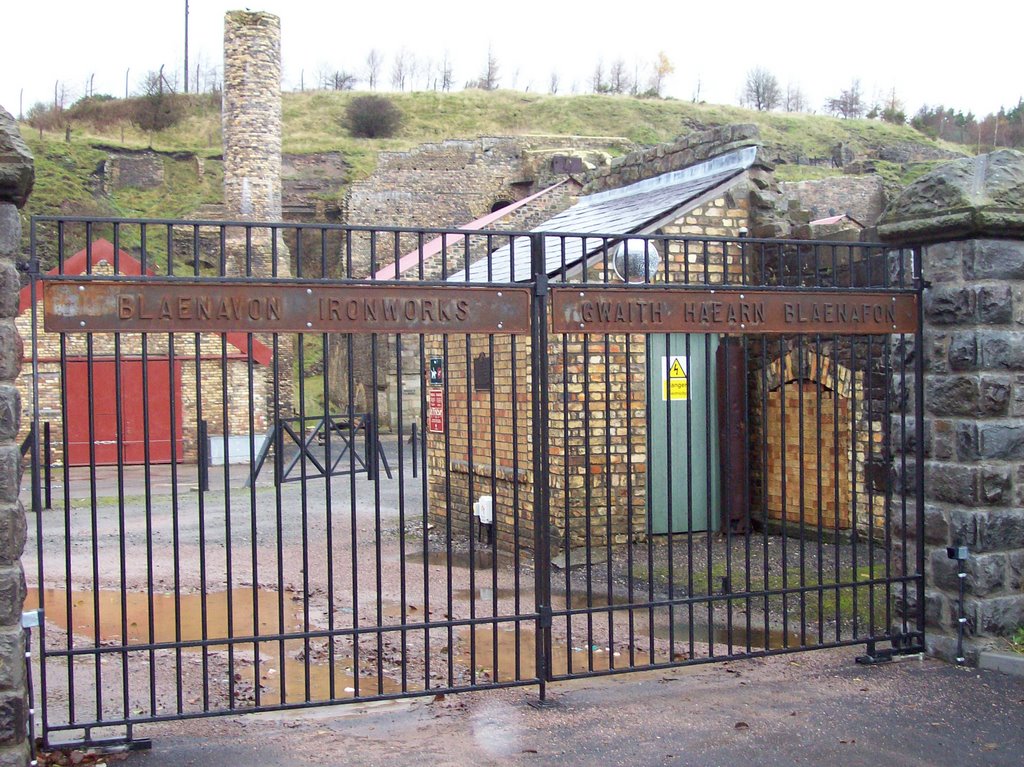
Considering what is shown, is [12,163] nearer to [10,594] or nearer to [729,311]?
[10,594]

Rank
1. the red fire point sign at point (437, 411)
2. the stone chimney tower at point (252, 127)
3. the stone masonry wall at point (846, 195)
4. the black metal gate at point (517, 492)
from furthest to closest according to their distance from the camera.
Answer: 1. the stone masonry wall at point (846, 195)
2. the stone chimney tower at point (252, 127)
3. the red fire point sign at point (437, 411)
4. the black metal gate at point (517, 492)

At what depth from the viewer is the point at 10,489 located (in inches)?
152

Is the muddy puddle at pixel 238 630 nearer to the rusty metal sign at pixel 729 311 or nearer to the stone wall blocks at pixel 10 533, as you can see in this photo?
the stone wall blocks at pixel 10 533

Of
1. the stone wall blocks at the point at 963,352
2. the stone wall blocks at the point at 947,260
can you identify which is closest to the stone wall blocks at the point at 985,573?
the stone wall blocks at the point at 963,352

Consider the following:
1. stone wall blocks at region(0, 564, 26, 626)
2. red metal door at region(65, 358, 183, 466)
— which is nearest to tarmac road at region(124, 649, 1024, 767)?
stone wall blocks at region(0, 564, 26, 626)

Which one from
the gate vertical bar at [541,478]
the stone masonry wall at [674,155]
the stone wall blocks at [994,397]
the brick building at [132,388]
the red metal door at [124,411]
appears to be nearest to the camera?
the gate vertical bar at [541,478]

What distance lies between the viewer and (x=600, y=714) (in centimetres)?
486

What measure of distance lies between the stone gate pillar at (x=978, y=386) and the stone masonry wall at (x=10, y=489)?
4.45m

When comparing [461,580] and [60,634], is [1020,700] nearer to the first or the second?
[461,580]

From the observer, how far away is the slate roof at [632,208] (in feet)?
30.9

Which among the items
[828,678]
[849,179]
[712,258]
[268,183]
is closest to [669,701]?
[828,678]

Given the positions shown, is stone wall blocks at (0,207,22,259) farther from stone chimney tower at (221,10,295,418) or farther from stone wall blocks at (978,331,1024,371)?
stone chimney tower at (221,10,295,418)

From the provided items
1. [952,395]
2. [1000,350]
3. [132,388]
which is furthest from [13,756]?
[132,388]

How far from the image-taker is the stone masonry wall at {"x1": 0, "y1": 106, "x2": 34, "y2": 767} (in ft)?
12.5
